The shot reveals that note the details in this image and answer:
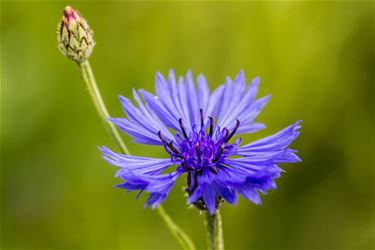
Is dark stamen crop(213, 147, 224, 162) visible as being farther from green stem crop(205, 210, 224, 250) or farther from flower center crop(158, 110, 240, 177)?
green stem crop(205, 210, 224, 250)

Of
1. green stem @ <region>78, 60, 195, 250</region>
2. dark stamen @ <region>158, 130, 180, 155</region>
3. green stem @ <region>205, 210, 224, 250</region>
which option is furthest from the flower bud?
green stem @ <region>205, 210, 224, 250</region>

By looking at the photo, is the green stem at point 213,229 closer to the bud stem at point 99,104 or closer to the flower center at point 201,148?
the flower center at point 201,148

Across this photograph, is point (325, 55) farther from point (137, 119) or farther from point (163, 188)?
point (163, 188)

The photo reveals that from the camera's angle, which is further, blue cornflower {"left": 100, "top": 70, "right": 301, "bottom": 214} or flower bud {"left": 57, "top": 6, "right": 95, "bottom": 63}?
flower bud {"left": 57, "top": 6, "right": 95, "bottom": 63}

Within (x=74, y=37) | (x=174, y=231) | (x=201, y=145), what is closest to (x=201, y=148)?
(x=201, y=145)

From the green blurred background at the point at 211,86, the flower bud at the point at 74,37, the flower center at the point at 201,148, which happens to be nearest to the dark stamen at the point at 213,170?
the flower center at the point at 201,148

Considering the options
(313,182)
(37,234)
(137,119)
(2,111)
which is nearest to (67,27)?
(137,119)
